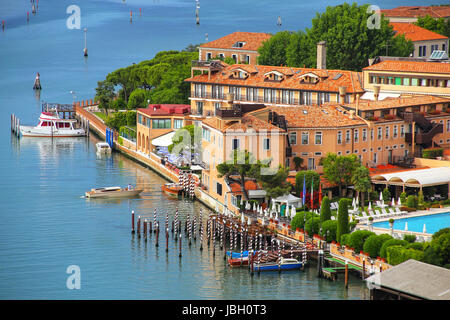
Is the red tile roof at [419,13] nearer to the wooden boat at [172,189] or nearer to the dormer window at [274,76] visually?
the dormer window at [274,76]

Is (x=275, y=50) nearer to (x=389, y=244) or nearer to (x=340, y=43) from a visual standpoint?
(x=340, y=43)

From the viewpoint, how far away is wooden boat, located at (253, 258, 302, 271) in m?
58.9

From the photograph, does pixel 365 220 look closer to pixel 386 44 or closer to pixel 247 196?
pixel 247 196

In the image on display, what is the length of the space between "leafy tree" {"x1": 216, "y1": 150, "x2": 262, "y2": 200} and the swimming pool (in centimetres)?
1075

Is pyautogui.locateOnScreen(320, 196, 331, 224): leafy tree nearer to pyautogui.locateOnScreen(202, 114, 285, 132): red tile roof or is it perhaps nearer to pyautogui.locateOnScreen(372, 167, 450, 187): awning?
pyautogui.locateOnScreen(372, 167, 450, 187): awning

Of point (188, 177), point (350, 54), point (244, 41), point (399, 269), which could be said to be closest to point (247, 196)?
point (188, 177)

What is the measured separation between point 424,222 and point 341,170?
10277 millimetres

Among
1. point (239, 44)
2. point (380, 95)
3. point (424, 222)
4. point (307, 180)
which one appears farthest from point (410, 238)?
point (239, 44)

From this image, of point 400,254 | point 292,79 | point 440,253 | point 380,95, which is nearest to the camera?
point 440,253

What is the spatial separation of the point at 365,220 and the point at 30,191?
112 feet

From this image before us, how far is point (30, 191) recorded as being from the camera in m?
85.2

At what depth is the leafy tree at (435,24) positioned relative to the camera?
149913 mm

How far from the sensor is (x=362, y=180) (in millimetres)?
72312

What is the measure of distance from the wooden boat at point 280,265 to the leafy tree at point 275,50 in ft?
219
